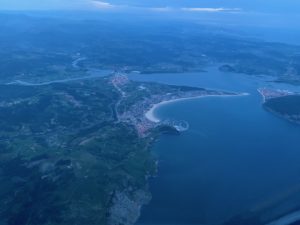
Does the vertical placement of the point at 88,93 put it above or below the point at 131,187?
below

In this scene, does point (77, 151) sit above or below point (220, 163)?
above

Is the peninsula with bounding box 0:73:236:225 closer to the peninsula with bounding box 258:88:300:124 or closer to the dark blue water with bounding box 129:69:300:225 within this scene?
the dark blue water with bounding box 129:69:300:225

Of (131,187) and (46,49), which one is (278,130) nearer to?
(131,187)

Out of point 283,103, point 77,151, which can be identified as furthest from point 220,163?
point 283,103

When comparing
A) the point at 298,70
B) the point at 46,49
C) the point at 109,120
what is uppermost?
the point at 109,120

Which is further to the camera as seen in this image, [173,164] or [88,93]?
[88,93]

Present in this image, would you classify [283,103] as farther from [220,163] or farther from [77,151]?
[77,151]

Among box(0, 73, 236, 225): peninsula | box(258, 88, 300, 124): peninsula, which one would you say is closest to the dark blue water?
box(258, 88, 300, 124): peninsula

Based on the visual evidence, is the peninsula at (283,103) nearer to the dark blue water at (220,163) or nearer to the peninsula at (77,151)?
the dark blue water at (220,163)

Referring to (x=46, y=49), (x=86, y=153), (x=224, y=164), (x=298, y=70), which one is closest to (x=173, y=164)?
(x=224, y=164)
